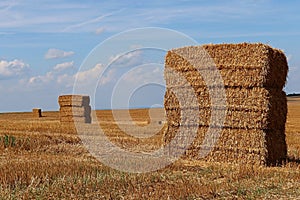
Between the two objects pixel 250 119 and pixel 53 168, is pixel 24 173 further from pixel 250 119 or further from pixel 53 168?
pixel 250 119

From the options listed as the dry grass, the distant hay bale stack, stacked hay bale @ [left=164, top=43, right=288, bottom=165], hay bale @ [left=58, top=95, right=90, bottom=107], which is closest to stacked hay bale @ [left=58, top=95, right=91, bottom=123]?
hay bale @ [left=58, top=95, right=90, bottom=107]

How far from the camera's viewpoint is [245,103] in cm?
1193

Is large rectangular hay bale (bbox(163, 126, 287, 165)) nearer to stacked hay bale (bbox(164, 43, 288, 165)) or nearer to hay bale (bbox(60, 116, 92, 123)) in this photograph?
stacked hay bale (bbox(164, 43, 288, 165))

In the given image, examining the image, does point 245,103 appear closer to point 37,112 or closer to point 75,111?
point 75,111

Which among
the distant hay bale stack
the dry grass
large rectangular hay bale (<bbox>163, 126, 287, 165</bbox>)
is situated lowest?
the dry grass

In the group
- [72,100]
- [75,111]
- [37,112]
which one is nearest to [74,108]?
[75,111]

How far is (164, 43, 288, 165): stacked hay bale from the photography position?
38.5 feet

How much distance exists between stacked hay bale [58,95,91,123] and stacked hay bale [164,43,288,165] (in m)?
17.4

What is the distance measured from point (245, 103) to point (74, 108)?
18.9 metres

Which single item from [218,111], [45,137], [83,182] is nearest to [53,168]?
[83,182]

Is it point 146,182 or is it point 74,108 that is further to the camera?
point 74,108

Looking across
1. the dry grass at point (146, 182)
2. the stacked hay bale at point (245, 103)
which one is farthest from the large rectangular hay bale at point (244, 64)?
the dry grass at point (146, 182)

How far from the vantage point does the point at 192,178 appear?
353 inches

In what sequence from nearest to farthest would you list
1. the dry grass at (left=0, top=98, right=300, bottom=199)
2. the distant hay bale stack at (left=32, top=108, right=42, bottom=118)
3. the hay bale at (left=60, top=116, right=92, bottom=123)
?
the dry grass at (left=0, top=98, right=300, bottom=199)
the hay bale at (left=60, top=116, right=92, bottom=123)
the distant hay bale stack at (left=32, top=108, right=42, bottom=118)
